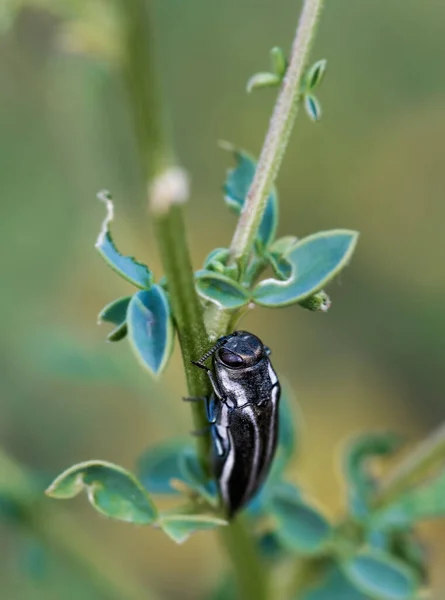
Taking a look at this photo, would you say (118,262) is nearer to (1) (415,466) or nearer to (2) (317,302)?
(2) (317,302)

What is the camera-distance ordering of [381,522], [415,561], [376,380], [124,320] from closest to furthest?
[124,320], [381,522], [415,561], [376,380]

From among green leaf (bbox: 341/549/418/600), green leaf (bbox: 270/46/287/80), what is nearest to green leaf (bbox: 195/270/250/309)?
green leaf (bbox: 270/46/287/80)

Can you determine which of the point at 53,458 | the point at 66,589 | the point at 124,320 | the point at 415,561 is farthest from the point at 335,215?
the point at 124,320

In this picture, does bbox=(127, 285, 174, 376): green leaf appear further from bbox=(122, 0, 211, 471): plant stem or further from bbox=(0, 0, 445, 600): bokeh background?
bbox=(0, 0, 445, 600): bokeh background

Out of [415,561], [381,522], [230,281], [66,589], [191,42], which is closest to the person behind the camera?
[230,281]

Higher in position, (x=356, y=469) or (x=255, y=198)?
(x=255, y=198)

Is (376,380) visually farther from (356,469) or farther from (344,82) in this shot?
(356,469)

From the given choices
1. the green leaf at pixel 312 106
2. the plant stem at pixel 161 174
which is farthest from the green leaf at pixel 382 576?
the green leaf at pixel 312 106
